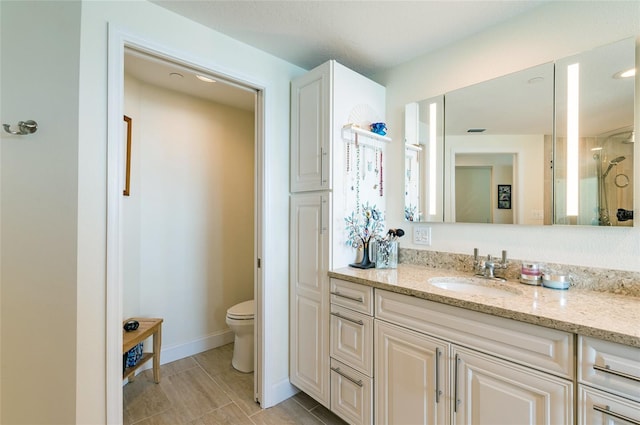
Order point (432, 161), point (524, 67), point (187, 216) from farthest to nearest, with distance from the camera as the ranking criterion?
point (187, 216)
point (432, 161)
point (524, 67)

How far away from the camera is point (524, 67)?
1.53 metres

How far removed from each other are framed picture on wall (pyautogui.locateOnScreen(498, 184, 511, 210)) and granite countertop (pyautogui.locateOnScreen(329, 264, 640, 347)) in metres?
0.43

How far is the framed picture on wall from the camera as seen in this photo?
160 cm

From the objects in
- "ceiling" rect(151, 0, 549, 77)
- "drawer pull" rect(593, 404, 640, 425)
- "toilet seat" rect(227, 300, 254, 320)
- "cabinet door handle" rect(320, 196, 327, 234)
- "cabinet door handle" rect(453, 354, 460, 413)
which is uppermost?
"ceiling" rect(151, 0, 549, 77)

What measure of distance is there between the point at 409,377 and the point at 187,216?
7.25 ft

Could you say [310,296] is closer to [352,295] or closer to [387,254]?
[352,295]

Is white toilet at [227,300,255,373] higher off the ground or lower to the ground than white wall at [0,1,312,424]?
lower

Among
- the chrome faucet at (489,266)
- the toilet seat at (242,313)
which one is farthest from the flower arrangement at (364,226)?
the toilet seat at (242,313)

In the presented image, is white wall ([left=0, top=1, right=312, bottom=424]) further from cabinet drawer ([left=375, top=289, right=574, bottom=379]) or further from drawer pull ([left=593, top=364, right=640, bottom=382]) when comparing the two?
drawer pull ([left=593, top=364, right=640, bottom=382])

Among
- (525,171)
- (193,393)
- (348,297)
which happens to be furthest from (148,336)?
(525,171)

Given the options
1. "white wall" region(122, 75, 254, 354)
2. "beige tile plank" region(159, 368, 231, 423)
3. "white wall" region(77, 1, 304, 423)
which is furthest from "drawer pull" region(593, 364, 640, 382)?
"white wall" region(122, 75, 254, 354)

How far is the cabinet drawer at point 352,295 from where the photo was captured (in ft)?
4.97

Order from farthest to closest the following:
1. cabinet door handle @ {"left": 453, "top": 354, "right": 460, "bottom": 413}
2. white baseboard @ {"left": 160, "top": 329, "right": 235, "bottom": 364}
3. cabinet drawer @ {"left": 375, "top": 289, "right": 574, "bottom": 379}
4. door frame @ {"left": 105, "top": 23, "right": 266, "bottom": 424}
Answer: white baseboard @ {"left": 160, "top": 329, "right": 235, "bottom": 364}
door frame @ {"left": 105, "top": 23, "right": 266, "bottom": 424}
cabinet door handle @ {"left": 453, "top": 354, "right": 460, "bottom": 413}
cabinet drawer @ {"left": 375, "top": 289, "right": 574, "bottom": 379}

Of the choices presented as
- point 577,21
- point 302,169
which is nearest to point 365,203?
point 302,169
